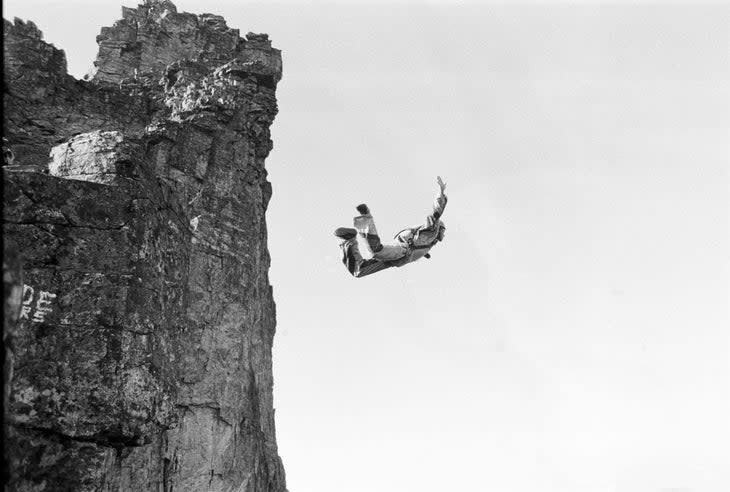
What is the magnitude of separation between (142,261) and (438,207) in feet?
29.1

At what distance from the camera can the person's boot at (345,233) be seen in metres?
13.9

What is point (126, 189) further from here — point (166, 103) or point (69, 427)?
point (166, 103)

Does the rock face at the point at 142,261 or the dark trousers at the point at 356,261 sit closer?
the rock face at the point at 142,261

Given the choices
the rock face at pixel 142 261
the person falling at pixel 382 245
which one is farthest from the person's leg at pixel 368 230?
the rock face at pixel 142 261

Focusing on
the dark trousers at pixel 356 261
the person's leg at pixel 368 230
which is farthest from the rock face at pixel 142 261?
the person's leg at pixel 368 230

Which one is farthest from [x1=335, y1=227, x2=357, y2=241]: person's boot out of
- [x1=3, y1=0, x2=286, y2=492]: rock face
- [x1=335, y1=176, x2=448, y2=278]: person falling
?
[x1=3, y1=0, x2=286, y2=492]: rock face

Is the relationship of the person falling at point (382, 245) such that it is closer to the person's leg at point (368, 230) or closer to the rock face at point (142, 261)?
the person's leg at point (368, 230)

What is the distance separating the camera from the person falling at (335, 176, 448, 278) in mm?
13922

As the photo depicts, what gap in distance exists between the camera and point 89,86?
75.8 ft

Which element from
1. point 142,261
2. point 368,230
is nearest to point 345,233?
point 368,230

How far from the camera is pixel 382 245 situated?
14062 mm

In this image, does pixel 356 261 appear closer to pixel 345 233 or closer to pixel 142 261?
pixel 345 233

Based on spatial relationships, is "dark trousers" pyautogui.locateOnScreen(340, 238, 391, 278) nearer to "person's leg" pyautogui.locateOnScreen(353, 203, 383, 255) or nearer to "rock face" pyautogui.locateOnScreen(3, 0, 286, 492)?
"person's leg" pyautogui.locateOnScreen(353, 203, 383, 255)

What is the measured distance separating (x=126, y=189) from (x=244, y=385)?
1862 cm
